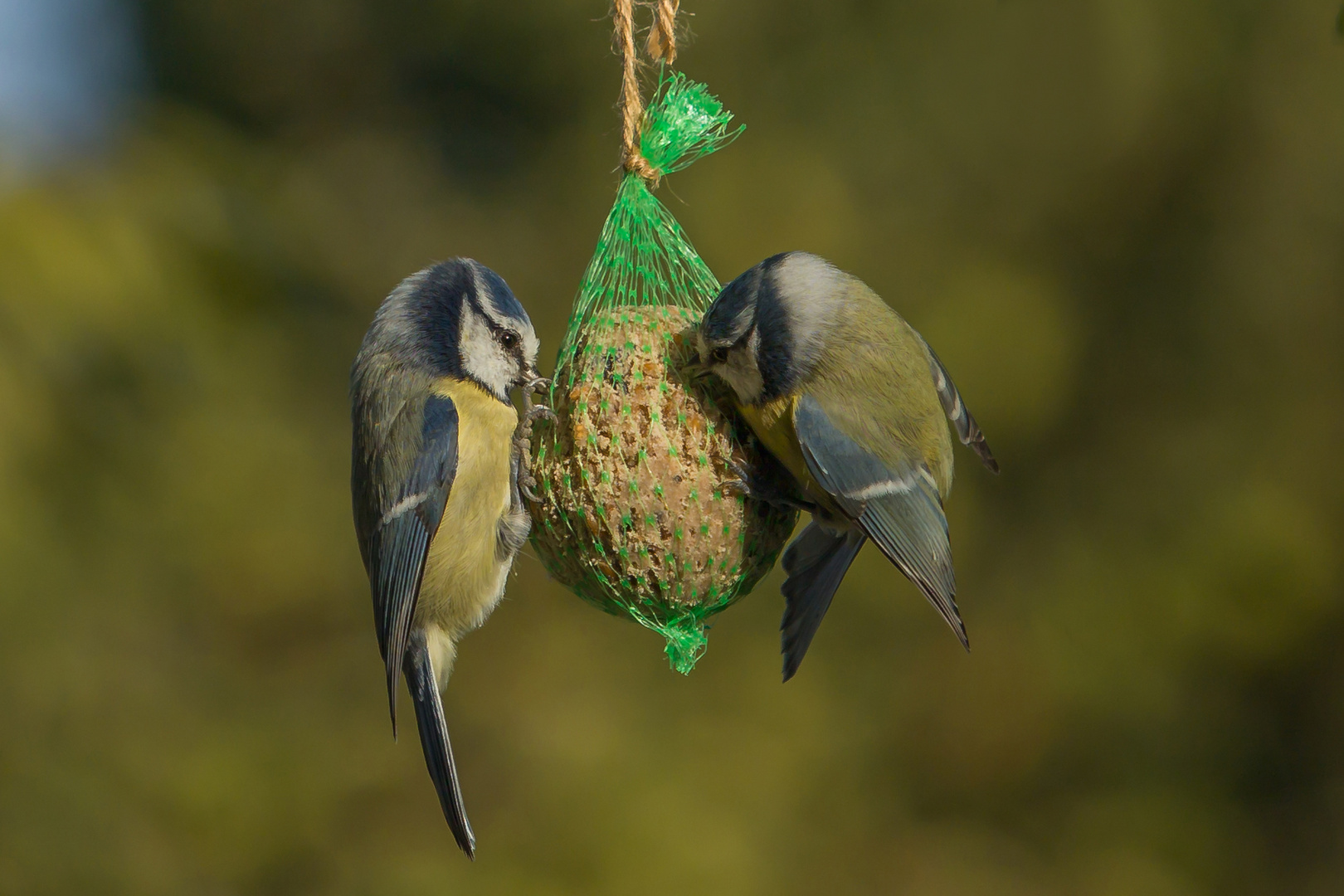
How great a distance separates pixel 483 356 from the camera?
238cm

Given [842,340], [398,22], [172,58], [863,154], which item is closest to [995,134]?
[863,154]

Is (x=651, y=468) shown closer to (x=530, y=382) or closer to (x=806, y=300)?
(x=530, y=382)

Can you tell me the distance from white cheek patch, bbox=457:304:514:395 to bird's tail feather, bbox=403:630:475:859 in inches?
22.9

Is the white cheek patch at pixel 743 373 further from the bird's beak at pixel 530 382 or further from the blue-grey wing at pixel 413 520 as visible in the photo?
the blue-grey wing at pixel 413 520

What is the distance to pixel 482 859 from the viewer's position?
455cm

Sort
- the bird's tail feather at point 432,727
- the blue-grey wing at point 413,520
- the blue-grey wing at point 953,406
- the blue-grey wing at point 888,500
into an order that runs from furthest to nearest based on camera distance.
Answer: the blue-grey wing at point 953,406 → the bird's tail feather at point 432,727 → the blue-grey wing at point 413,520 → the blue-grey wing at point 888,500

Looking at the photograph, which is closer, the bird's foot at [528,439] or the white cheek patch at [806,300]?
the white cheek patch at [806,300]

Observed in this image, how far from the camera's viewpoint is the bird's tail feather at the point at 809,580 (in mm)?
2514

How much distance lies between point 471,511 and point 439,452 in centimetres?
17

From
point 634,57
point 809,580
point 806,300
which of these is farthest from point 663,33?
point 809,580

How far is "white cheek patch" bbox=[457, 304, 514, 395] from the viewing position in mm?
2377

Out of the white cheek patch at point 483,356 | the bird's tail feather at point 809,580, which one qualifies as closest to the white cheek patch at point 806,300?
the bird's tail feather at point 809,580

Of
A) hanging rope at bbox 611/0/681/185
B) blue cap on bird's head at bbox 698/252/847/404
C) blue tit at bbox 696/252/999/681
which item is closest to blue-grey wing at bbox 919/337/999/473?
blue tit at bbox 696/252/999/681

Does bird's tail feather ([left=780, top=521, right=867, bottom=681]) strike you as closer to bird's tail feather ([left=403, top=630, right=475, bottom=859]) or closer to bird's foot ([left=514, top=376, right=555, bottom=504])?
bird's foot ([left=514, top=376, right=555, bottom=504])
